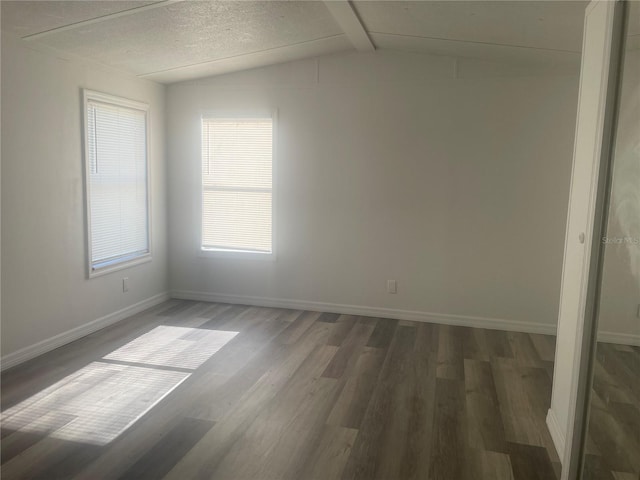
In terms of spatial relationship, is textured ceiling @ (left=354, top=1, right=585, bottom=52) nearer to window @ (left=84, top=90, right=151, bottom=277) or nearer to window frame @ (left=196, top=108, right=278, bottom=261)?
window frame @ (left=196, top=108, right=278, bottom=261)

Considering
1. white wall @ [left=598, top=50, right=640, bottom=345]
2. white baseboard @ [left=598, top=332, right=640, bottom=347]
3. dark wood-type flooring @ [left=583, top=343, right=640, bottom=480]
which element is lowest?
dark wood-type flooring @ [left=583, top=343, right=640, bottom=480]

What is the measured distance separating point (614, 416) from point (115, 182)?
4.26 metres

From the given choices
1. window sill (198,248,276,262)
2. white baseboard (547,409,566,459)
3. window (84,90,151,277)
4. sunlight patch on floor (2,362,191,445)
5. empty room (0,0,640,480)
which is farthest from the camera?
window sill (198,248,276,262)

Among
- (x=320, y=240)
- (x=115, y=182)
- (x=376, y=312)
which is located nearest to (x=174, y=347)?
(x=115, y=182)

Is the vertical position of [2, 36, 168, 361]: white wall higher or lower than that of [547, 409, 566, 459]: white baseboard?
higher

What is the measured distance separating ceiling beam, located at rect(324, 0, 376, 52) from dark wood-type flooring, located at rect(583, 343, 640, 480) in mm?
Answer: 2662

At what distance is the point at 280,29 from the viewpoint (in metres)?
3.84

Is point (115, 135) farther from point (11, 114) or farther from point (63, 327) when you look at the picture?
point (63, 327)

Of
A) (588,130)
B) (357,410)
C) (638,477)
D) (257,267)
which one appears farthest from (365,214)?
(638,477)

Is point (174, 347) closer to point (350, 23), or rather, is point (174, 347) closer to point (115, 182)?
point (115, 182)

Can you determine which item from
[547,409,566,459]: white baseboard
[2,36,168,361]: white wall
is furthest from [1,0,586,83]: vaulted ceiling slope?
[547,409,566,459]: white baseboard

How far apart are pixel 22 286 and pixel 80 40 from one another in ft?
6.13

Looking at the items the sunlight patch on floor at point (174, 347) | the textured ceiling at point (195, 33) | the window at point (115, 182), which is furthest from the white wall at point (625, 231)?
the window at point (115, 182)

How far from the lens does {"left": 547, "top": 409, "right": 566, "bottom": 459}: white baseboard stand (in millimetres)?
2547
